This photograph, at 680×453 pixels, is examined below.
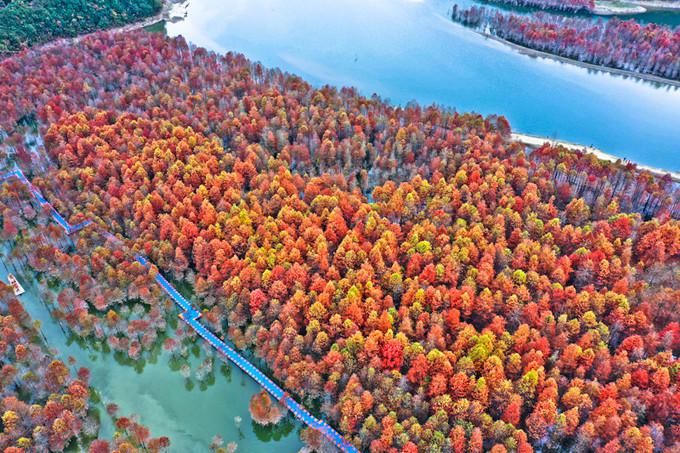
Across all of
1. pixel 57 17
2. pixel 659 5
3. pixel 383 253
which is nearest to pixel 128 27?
pixel 57 17

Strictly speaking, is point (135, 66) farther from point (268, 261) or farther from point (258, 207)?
point (268, 261)

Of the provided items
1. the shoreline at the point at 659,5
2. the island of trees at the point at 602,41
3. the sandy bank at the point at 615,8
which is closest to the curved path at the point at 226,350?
the island of trees at the point at 602,41

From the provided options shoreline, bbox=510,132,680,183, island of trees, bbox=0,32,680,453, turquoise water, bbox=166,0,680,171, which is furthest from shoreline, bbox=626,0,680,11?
island of trees, bbox=0,32,680,453

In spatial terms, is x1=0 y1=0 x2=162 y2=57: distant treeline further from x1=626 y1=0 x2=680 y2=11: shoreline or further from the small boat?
x1=626 y1=0 x2=680 y2=11: shoreline

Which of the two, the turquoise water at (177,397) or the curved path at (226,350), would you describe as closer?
the curved path at (226,350)

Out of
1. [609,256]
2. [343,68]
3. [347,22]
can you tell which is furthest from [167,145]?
[347,22]

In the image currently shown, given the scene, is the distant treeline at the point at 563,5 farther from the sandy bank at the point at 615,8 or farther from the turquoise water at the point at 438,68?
the turquoise water at the point at 438,68
